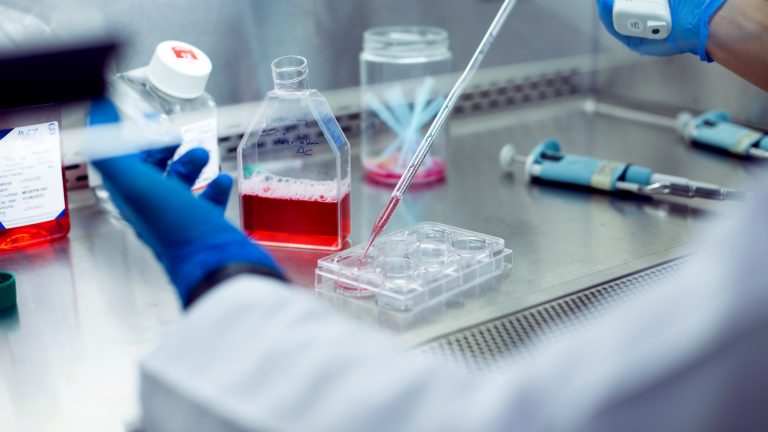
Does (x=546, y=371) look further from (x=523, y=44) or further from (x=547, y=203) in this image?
(x=523, y=44)

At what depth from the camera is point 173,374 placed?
68 centimetres

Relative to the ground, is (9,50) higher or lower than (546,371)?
higher

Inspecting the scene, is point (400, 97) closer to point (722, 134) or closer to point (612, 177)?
point (612, 177)

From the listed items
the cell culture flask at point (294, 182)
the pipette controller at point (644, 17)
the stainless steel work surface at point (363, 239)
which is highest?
the pipette controller at point (644, 17)

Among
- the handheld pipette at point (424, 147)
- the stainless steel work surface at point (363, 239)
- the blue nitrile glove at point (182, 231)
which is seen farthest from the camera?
the handheld pipette at point (424, 147)

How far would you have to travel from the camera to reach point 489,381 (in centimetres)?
64

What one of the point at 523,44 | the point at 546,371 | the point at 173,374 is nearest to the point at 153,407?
the point at 173,374

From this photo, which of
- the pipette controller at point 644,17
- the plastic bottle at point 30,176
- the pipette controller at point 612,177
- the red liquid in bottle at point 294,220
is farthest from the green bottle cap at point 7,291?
the pipette controller at point 644,17

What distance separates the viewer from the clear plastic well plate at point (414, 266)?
1.15 meters

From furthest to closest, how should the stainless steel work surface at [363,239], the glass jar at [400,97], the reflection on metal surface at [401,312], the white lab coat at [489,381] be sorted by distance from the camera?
1. the glass jar at [400,97]
2. the reflection on metal surface at [401,312]
3. the stainless steel work surface at [363,239]
4. the white lab coat at [489,381]

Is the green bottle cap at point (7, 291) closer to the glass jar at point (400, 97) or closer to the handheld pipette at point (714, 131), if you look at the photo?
the glass jar at point (400, 97)

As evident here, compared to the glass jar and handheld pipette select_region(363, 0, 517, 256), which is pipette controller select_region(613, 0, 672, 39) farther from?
the glass jar

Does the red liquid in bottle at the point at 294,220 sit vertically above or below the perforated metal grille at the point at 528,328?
above

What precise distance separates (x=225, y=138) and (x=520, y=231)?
0.64 metres
